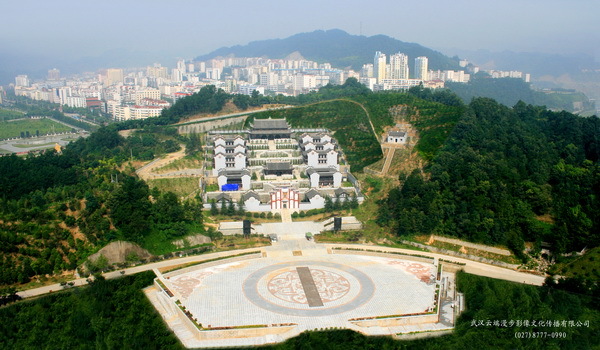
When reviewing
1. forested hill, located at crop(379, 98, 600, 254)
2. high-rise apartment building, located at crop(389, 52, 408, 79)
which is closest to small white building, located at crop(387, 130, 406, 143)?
forested hill, located at crop(379, 98, 600, 254)

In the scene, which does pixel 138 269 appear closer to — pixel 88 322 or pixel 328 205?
pixel 88 322

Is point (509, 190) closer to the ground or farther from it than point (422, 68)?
closer to the ground

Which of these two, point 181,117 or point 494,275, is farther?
point 181,117

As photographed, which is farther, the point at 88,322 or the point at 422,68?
the point at 422,68

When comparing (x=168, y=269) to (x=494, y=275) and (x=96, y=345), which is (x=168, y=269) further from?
(x=494, y=275)

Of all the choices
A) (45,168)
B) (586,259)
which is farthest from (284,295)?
(45,168)

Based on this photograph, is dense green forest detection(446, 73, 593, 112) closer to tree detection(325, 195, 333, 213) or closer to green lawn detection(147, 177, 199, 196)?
tree detection(325, 195, 333, 213)

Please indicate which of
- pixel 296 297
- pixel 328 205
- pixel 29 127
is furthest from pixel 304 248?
pixel 29 127
